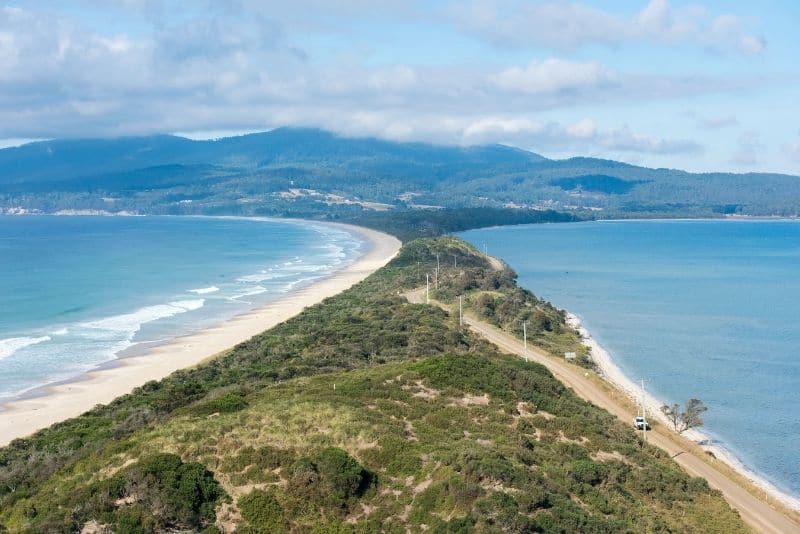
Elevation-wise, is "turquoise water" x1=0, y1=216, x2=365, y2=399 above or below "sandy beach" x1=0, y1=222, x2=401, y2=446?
below

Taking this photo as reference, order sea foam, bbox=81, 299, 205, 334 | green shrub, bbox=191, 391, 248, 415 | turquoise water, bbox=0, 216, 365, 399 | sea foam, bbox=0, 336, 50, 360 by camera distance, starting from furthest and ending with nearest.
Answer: sea foam, bbox=81, 299, 205, 334
turquoise water, bbox=0, 216, 365, 399
sea foam, bbox=0, 336, 50, 360
green shrub, bbox=191, 391, 248, 415

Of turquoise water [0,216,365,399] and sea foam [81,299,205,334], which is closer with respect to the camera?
turquoise water [0,216,365,399]

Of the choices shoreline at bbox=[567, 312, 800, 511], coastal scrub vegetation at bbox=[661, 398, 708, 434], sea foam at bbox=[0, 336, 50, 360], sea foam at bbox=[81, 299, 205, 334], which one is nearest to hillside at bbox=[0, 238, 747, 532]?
shoreline at bbox=[567, 312, 800, 511]

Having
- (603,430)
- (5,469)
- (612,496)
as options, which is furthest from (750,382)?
(5,469)

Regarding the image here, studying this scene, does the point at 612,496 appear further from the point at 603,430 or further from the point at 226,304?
the point at 226,304

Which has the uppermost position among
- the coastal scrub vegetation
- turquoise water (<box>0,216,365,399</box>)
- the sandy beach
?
the coastal scrub vegetation

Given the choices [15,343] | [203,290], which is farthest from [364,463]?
[203,290]

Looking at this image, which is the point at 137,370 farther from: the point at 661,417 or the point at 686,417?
the point at 686,417

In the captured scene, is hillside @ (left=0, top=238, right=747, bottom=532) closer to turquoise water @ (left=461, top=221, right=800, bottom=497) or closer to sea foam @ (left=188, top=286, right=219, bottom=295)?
turquoise water @ (left=461, top=221, right=800, bottom=497)
